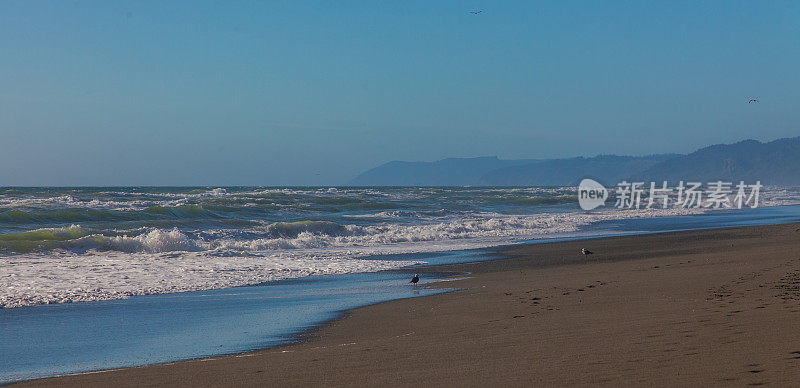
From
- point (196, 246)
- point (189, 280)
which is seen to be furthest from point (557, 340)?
point (196, 246)

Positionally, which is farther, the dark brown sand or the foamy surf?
the foamy surf

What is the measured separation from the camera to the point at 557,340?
5332 mm

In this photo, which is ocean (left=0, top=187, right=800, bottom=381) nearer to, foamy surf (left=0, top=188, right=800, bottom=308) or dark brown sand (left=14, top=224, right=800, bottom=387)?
foamy surf (left=0, top=188, right=800, bottom=308)

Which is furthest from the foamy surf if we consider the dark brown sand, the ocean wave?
the dark brown sand

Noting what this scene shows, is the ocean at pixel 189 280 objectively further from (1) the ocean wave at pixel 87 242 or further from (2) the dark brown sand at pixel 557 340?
(2) the dark brown sand at pixel 557 340

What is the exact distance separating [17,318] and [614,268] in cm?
871

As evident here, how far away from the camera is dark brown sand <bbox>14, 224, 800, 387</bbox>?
420cm

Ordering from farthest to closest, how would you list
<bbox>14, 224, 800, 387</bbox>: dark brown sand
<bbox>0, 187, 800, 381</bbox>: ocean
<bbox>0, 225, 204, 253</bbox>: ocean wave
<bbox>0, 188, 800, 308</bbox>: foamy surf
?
<bbox>0, 225, 204, 253</bbox>: ocean wave → <bbox>0, 188, 800, 308</bbox>: foamy surf → <bbox>0, 187, 800, 381</bbox>: ocean → <bbox>14, 224, 800, 387</bbox>: dark brown sand

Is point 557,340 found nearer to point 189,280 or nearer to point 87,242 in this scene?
point 189,280

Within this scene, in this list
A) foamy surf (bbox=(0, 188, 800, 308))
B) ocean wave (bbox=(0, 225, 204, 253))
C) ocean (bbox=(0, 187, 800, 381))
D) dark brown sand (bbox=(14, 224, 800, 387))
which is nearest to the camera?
dark brown sand (bbox=(14, 224, 800, 387))

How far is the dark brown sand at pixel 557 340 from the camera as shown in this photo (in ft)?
13.8

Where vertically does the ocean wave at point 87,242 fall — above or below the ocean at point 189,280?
above

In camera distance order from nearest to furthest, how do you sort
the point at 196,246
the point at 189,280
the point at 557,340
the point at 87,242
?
1. the point at 557,340
2. the point at 189,280
3. the point at 87,242
4. the point at 196,246

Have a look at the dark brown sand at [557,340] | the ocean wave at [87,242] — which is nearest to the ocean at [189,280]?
the ocean wave at [87,242]
